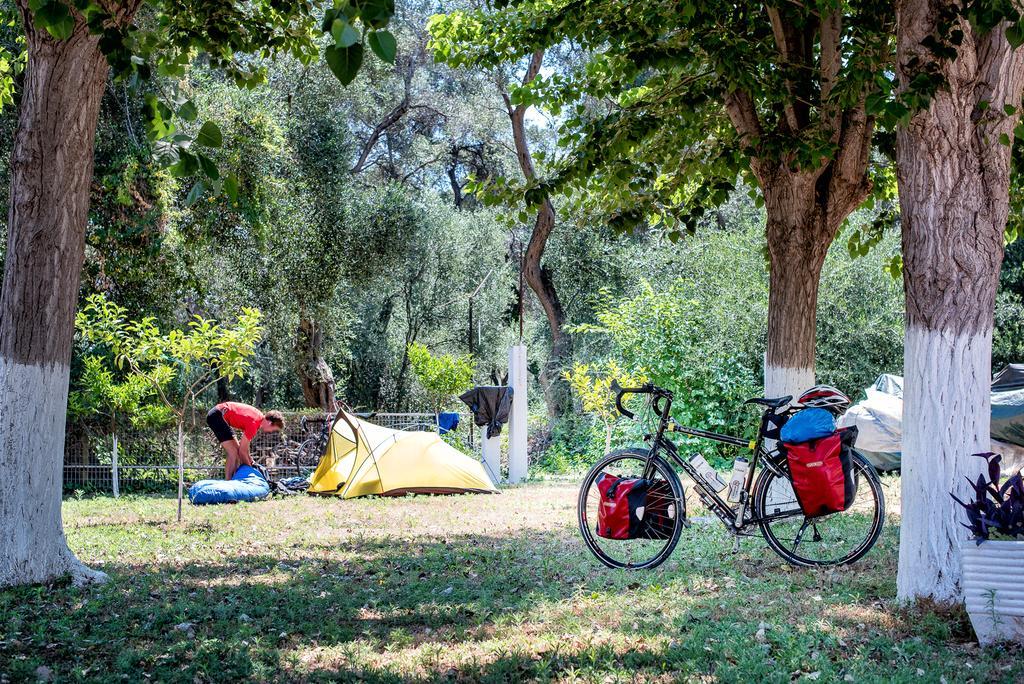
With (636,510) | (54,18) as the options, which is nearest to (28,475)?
(636,510)

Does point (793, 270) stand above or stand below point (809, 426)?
above

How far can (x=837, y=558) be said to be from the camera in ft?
20.5

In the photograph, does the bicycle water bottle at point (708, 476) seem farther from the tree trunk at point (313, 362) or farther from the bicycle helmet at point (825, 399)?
the tree trunk at point (313, 362)

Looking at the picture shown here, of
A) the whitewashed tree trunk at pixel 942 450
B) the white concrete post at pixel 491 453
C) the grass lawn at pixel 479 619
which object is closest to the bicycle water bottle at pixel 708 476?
the grass lawn at pixel 479 619

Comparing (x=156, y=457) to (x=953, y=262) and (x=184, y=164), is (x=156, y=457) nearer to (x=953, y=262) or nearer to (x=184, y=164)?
(x=953, y=262)


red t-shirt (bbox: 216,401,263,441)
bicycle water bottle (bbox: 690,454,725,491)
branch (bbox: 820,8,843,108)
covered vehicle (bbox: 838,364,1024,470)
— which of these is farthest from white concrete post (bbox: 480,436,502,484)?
bicycle water bottle (bbox: 690,454,725,491)

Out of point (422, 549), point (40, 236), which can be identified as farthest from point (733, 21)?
point (40, 236)

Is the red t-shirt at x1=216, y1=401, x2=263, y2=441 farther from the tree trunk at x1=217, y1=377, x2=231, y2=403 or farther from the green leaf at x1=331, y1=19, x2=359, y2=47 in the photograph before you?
the green leaf at x1=331, y1=19, x2=359, y2=47

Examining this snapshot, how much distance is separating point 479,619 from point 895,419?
992 centimetres

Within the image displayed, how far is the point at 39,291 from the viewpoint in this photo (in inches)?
237

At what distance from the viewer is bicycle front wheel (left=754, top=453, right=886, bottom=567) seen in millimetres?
6098

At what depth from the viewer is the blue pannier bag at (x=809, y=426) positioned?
5.85 metres

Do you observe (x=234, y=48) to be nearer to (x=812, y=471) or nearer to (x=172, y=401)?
(x=812, y=471)

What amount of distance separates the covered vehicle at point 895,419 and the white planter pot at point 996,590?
23.7 feet
